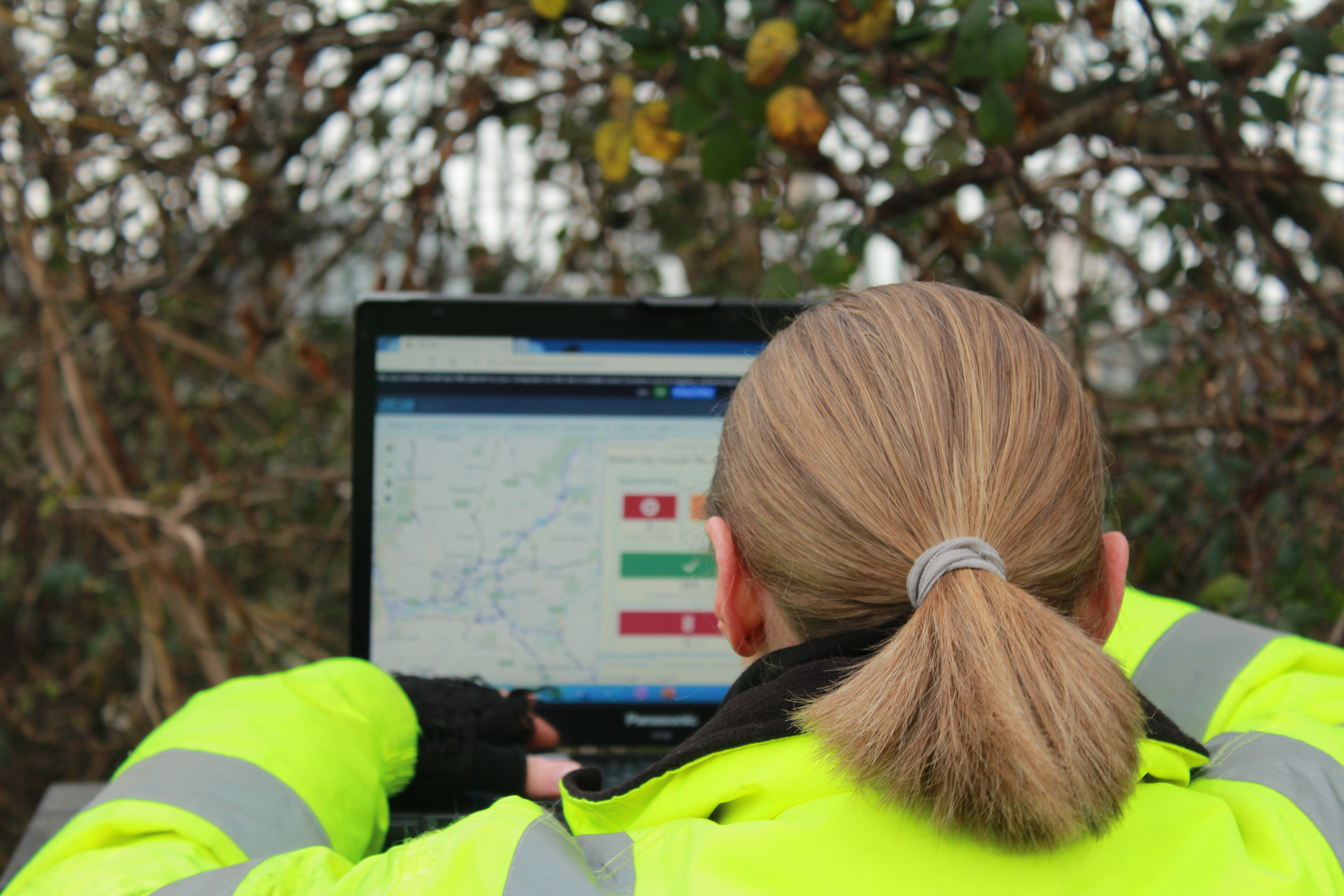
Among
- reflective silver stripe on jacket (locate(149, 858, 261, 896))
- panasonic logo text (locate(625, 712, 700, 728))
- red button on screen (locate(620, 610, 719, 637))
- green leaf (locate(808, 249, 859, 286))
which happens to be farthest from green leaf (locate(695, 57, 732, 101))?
reflective silver stripe on jacket (locate(149, 858, 261, 896))

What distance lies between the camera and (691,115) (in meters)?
1.35

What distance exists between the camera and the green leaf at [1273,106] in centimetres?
135

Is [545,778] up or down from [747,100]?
down

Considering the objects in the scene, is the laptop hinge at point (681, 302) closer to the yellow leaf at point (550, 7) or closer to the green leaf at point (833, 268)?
the green leaf at point (833, 268)

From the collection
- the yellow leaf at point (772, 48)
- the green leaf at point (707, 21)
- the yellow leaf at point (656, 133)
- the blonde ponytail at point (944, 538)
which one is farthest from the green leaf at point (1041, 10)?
the blonde ponytail at point (944, 538)

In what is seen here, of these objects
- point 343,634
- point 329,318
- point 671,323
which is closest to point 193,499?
point 343,634

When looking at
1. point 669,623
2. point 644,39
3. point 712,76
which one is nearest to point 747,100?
point 712,76

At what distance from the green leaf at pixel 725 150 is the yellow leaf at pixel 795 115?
0.05m

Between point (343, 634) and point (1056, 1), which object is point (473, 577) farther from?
point (343, 634)

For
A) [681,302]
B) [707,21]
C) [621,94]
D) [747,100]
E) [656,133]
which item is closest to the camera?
[681,302]

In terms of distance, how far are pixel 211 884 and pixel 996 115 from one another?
1.28m

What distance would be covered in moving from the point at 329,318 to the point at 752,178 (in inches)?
47.1

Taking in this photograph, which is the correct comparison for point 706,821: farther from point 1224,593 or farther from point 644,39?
point 1224,593

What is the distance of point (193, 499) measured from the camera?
1.75m
